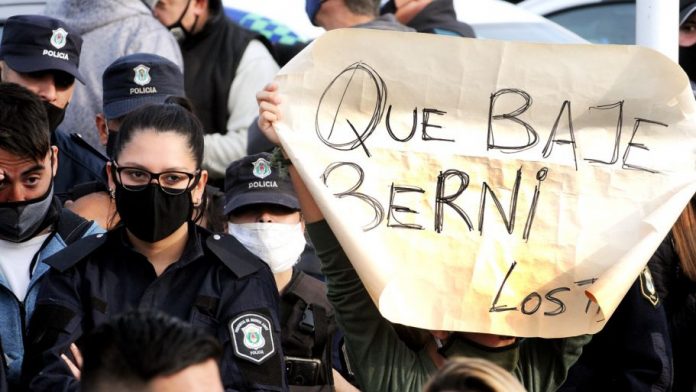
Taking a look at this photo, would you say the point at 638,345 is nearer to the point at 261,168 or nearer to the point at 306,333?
the point at 306,333

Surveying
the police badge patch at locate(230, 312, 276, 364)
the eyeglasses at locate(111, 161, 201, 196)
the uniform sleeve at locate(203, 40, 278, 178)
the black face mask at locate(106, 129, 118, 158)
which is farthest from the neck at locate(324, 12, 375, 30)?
the police badge patch at locate(230, 312, 276, 364)

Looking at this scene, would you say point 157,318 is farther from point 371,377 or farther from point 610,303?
point 610,303

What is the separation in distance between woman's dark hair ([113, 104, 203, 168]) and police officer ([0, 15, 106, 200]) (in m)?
1.03

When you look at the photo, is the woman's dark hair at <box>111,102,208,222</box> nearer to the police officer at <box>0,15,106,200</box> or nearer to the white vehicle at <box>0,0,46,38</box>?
the police officer at <box>0,15,106,200</box>

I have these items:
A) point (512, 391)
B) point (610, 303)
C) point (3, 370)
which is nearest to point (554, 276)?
point (610, 303)

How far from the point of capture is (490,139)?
4.54m

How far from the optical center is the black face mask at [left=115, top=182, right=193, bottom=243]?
469 cm

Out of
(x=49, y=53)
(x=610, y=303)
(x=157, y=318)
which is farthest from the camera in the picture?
(x=49, y=53)

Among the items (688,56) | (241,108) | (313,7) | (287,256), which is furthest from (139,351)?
(688,56)

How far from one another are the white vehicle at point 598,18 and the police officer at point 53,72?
5.19 m

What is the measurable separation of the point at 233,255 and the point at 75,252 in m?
0.48

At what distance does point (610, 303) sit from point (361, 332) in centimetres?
72

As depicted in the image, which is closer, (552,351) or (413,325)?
(413,325)

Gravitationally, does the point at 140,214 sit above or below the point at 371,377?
above
